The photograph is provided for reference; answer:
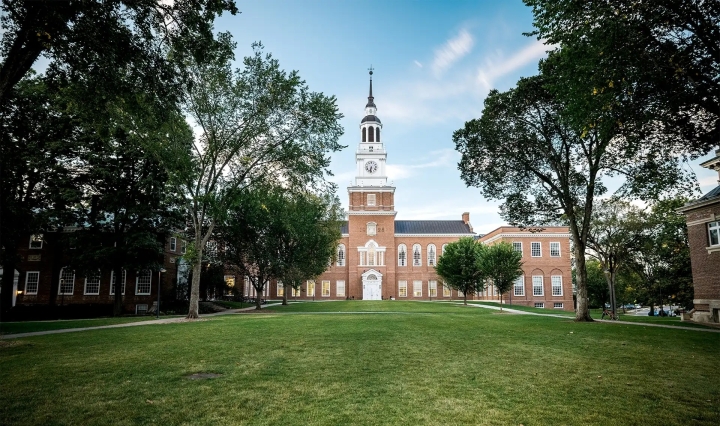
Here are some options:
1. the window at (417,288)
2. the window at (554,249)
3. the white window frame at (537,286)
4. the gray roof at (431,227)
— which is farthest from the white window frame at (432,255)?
the window at (554,249)

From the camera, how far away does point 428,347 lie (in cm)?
1066

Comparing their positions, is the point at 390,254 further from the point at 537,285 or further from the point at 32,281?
the point at 32,281

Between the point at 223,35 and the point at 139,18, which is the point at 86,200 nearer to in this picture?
the point at 223,35

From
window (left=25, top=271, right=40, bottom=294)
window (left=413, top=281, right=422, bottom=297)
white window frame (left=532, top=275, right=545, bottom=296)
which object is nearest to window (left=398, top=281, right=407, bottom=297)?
window (left=413, top=281, right=422, bottom=297)

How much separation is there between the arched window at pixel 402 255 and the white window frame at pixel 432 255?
3.58 metres

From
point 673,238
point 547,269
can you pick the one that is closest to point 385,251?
point 547,269

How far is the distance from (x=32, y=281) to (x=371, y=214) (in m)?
38.3

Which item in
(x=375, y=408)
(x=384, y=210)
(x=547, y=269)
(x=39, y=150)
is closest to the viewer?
(x=375, y=408)

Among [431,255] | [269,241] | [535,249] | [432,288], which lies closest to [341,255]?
[431,255]

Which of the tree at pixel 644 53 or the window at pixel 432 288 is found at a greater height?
the tree at pixel 644 53

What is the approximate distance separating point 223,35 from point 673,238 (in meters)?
36.8

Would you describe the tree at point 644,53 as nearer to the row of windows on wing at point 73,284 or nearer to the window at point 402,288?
the row of windows on wing at point 73,284

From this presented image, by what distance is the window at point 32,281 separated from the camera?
3422 cm

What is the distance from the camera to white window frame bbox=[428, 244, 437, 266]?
61.2 meters
